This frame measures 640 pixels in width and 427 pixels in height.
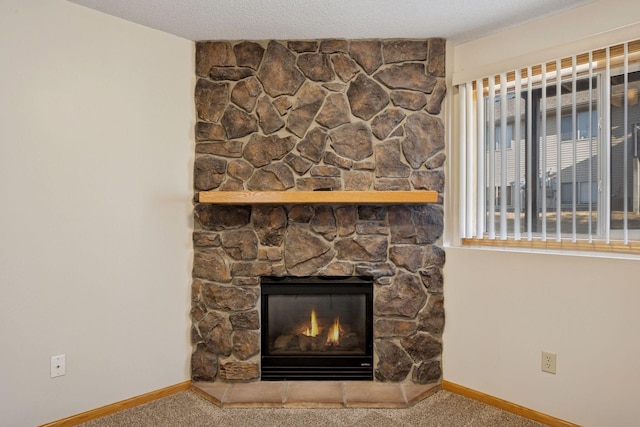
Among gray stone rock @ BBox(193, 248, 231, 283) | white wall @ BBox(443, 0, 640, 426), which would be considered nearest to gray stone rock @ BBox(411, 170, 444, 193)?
white wall @ BBox(443, 0, 640, 426)

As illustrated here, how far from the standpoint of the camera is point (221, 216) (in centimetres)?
269

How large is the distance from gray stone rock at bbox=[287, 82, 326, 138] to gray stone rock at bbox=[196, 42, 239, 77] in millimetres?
497

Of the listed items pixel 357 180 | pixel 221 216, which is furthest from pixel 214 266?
pixel 357 180

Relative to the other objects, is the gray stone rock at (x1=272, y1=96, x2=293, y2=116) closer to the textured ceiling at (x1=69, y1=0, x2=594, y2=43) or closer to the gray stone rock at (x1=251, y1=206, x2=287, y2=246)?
the textured ceiling at (x1=69, y1=0, x2=594, y2=43)

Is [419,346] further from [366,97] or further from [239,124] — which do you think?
[239,124]

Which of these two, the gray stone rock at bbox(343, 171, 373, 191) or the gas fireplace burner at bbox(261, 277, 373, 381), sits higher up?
the gray stone rock at bbox(343, 171, 373, 191)

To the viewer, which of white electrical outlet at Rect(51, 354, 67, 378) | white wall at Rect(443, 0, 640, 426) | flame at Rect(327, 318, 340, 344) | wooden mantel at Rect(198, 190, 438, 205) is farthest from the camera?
flame at Rect(327, 318, 340, 344)

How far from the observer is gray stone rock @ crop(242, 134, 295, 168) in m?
2.67

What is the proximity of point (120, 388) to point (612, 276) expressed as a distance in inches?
107

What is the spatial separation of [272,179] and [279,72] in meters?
0.69

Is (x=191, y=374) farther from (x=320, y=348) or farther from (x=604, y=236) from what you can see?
(x=604, y=236)

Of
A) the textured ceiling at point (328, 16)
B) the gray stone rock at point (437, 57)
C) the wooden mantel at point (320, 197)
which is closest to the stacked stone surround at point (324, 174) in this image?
the gray stone rock at point (437, 57)

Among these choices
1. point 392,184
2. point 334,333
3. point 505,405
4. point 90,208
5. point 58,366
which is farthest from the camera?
point 334,333

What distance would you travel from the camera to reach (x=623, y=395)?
78.4 inches
